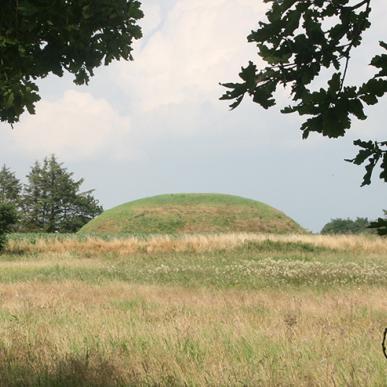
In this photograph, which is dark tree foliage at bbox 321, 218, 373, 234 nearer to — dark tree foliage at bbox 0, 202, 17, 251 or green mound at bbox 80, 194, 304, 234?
green mound at bbox 80, 194, 304, 234

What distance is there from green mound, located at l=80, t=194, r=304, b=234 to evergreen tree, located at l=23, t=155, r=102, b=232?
7.58 meters

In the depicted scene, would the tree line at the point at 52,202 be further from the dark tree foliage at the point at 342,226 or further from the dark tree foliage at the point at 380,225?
the dark tree foliage at the point at 380,225

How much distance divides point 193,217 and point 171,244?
2854 cm

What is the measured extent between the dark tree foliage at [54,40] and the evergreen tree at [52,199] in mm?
67196

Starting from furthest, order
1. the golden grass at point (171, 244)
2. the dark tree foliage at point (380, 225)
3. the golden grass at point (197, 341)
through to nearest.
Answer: the golden grass at point (171, 244) < the golden grass at point (197, 341) < the dark tree foliage at point (380, 225)

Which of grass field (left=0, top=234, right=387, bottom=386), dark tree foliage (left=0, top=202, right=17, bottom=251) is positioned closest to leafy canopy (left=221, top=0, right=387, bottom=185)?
grass field (left=0, top=234, right=387, bottom=386)

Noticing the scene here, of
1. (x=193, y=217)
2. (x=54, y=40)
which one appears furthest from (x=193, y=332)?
(x=193, y=217)

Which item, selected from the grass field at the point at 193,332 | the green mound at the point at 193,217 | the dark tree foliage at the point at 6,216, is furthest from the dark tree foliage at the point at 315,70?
the green mound at the point at 193,217

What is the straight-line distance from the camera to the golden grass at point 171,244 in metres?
33.3

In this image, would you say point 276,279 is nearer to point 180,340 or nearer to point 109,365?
point 180,340

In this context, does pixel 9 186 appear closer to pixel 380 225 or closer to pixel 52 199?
pixel 52 199

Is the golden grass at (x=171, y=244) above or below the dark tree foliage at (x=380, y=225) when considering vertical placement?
below

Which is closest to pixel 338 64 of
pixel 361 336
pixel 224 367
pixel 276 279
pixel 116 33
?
pixel 224 367

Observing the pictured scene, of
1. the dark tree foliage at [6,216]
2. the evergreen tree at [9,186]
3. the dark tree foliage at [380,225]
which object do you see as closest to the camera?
the dark tree foliage at [380,225]
